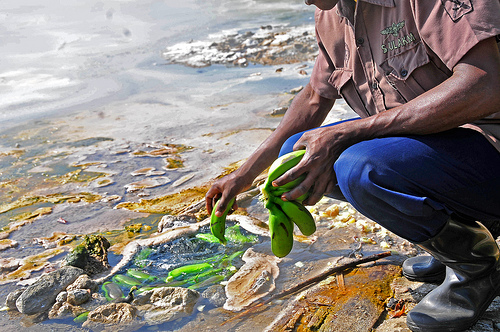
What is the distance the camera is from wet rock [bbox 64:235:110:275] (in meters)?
2.60

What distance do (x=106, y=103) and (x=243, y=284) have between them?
4.57 m

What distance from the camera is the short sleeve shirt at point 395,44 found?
156 centimetres

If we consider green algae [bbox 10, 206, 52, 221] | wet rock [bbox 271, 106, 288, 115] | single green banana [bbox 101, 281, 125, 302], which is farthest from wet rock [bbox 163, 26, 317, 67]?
single green banana [bbox 101, 281, 125, 302]

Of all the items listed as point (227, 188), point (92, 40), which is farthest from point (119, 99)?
point (227, 188)

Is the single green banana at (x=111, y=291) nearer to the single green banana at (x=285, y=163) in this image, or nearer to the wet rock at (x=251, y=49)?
the single green banana at (x=285, y=163)

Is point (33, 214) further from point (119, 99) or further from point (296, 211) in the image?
point (119, 99)

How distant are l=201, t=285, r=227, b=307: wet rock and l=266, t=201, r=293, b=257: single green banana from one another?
0.41 metres

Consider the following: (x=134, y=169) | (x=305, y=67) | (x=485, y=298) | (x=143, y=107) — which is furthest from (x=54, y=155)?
(x=485, y=298)

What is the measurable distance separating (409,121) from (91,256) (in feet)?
6.16

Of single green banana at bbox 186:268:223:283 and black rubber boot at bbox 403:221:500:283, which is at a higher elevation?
black rubber boot at bbox 403:221:500:283

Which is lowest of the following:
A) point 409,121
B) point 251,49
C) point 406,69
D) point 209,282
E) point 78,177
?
point 209,282

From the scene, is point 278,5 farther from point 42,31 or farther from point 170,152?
point 170,152

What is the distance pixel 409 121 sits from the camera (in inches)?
67.5

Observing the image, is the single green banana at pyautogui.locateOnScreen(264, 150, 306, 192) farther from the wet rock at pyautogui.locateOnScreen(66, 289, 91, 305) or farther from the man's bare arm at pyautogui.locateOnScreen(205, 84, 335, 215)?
the wet rock at pyautogui.locateOnScreen(66, 289, 91, 305)
